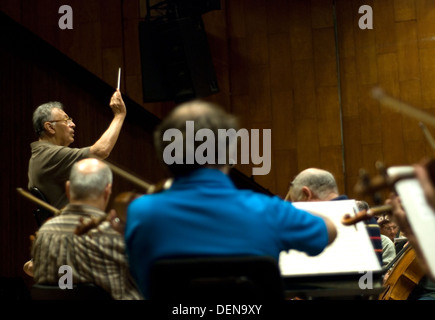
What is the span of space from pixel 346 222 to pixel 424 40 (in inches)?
162

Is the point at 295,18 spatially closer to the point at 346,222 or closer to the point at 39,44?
the point at 39,44

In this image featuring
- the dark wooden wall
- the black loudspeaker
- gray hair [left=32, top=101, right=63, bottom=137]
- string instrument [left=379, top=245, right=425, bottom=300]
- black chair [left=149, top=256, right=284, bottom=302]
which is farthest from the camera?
the dark wooden wall

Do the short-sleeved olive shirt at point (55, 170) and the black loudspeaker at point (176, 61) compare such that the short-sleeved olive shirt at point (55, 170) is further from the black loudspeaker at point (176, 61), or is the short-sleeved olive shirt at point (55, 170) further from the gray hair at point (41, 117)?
the black loudspeaker at point (176, 61)

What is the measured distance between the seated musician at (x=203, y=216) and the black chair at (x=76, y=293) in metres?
0.58

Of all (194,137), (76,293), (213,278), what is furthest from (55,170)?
(213,278)

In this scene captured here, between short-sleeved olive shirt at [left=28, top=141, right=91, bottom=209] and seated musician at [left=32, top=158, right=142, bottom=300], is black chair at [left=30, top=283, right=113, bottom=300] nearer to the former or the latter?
seated musician at [left=32, top=158, right=142, bottom=300]

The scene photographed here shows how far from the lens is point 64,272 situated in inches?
90.0

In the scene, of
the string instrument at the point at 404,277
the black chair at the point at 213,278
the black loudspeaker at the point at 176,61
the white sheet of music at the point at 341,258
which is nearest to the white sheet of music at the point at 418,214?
the black chair at the point at 213,278

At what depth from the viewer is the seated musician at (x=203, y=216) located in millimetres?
1576

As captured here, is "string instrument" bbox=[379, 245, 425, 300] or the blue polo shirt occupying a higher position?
the blue polo shirt

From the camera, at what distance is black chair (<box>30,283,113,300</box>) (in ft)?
7.23

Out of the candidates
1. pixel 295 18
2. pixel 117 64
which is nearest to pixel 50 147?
pixel 117 64

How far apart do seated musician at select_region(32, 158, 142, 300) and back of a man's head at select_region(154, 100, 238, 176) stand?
0.68 m

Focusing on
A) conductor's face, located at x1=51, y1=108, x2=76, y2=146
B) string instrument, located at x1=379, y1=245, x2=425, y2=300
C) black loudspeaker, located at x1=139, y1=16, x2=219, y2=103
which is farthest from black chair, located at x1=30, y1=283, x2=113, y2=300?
black loudspeaker, located at x1=139, y1=16, x2=219, y2=103
